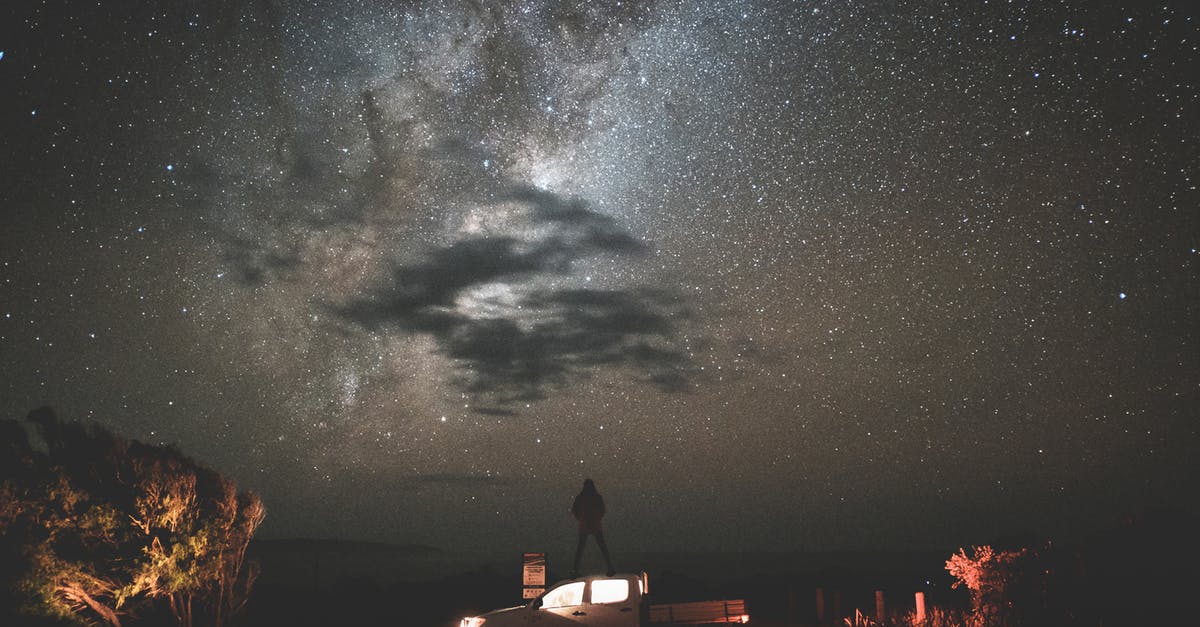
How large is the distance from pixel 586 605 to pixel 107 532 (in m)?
13.0

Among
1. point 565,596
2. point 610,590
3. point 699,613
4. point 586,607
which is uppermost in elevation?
point 610,590

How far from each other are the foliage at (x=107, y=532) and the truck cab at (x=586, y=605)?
1038cm

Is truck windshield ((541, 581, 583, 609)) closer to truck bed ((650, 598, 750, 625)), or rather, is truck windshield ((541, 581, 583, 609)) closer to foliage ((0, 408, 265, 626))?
truck bed ((650, 598, 750, 625))

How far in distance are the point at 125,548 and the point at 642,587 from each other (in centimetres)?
1343

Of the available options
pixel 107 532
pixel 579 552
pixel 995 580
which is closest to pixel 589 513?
pixel 579 552

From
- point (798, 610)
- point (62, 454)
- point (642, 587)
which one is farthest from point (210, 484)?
point (798, 610)

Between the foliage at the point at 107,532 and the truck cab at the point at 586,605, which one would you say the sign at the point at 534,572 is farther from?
the foliage at the point at 107,532

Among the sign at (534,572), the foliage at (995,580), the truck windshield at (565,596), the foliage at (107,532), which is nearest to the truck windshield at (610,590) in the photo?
the truck windshield at (565,596)

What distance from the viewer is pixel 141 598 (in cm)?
1909

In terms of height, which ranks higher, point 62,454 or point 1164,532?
point 62,454

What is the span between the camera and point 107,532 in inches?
712

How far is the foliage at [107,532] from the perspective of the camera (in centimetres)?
1745

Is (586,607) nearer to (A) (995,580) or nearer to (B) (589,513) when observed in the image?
(B) (589,513)

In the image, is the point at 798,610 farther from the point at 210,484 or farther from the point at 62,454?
the point at 62,454
